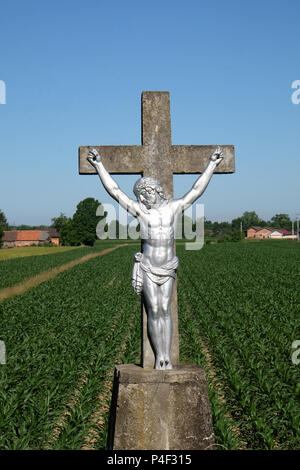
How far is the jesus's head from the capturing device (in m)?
4.40

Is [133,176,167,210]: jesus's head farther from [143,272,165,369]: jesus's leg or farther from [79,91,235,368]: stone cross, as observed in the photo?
[143,272,165,369]: jesus's leg

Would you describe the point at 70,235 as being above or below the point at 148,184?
below

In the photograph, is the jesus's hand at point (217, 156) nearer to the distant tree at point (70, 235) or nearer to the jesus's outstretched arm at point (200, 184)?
the jesus's outstretched arm at point (200, 184)

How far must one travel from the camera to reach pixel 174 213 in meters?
4.48

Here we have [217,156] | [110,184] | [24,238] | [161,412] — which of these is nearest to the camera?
[161,412]

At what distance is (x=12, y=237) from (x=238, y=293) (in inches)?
4223

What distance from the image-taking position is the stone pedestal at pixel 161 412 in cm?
407

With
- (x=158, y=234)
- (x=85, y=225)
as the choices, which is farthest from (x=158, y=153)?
(x=85, y=225)

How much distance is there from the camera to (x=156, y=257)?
435 centimetres

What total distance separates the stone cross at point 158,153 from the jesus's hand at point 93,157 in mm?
145

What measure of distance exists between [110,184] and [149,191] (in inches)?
19.3

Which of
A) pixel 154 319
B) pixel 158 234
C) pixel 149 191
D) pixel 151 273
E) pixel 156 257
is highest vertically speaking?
pixel 149 191

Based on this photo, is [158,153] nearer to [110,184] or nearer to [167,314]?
[110,184]
